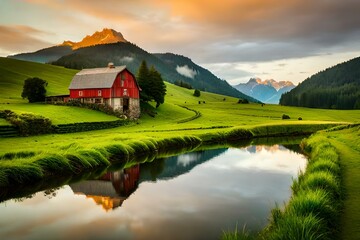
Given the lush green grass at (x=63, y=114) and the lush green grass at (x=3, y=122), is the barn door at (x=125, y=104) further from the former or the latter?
the lush green grass at (x=3, y=122)

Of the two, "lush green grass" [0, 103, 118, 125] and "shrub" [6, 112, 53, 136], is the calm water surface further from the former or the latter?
"lush green grass" [0, 103, 118, 125]

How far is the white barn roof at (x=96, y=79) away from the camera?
3226 inches

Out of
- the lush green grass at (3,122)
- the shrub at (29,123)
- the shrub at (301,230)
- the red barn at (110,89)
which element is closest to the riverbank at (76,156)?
the shrub at (29,123)

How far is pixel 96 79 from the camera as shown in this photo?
84250 millimetres

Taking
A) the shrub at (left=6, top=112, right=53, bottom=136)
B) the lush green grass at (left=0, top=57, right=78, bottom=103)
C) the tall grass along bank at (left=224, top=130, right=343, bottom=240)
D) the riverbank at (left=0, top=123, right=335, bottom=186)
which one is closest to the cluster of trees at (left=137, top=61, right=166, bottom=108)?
the lush green grass at (left=0, top=57, right=78, bottom=103)

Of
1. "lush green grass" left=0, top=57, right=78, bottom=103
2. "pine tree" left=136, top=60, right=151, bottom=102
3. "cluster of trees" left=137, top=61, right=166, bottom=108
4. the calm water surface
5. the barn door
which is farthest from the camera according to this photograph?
"lush green grass" left=0, top=57, right=78, bottom=103

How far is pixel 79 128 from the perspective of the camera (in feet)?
182

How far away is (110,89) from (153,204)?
62778 millimetres

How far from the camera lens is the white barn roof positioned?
8194cm

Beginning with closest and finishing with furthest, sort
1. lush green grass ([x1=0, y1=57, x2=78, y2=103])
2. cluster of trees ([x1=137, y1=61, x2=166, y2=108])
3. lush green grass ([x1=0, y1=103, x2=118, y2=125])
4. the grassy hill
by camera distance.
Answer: lush green grass ([x1=0, y1=103, x2=118, y2=125]), the grassy hill, cluster of trees ([x1=137, y1=61, x2=166, y2=108]), lush green grass ([x1=0, y1=57, x2=78, y2=103])

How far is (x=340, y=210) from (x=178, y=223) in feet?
25.1

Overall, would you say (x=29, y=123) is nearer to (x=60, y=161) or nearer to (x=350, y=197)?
→ (x=60, y=161)

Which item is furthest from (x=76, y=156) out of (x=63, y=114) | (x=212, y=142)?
(x=63, y=114)

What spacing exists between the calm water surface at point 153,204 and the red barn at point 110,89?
165ft
